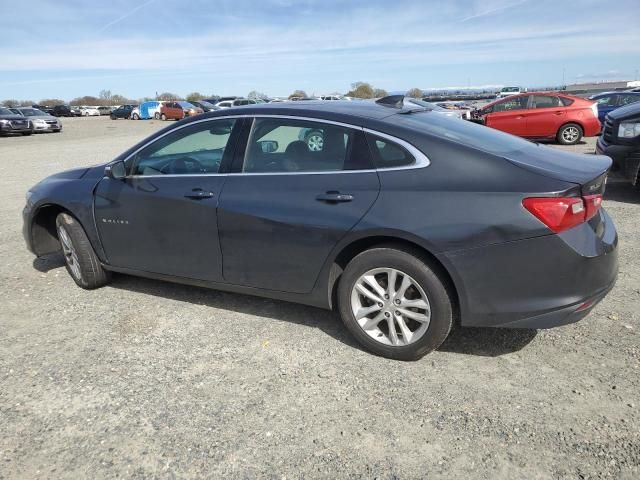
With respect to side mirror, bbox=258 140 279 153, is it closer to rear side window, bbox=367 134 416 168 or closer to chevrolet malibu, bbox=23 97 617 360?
chevrolet malibu, bbox=23 97 617 360

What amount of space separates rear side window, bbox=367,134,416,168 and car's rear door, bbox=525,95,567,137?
1324 centimetres

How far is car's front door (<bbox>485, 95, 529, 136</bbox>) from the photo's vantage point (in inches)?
590

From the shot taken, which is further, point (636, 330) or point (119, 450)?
point (636, 330)

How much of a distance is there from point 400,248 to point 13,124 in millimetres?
30586

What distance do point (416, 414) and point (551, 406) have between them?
0.74 metres

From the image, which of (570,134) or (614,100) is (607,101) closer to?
(614,100)

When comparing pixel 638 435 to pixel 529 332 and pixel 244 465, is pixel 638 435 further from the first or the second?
pixel 244 465

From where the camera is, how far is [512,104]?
1536cm

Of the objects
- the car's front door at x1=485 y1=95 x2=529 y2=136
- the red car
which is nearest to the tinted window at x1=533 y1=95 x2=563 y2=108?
the red car

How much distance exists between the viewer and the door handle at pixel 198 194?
368 centimetres

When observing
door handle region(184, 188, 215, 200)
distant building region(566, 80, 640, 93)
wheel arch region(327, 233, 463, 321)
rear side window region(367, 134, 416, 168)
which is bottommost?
distant building region(566, 80, 640, 93)

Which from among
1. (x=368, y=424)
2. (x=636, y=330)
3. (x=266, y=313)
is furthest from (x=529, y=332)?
(x=266, y=313)

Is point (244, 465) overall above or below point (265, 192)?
below

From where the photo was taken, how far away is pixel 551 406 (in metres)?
2.76
